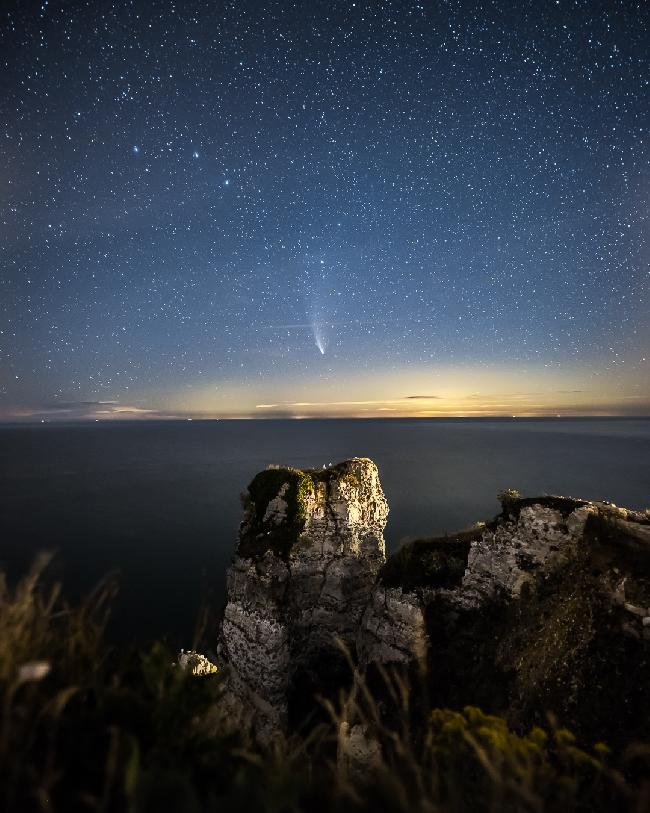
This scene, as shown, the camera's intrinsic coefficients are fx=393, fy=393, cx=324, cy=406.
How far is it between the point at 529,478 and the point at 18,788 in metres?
132

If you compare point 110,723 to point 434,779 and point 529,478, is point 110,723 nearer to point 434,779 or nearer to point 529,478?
point 434,779

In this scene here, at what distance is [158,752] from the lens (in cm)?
288

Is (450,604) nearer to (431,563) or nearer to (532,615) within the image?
(431,563)

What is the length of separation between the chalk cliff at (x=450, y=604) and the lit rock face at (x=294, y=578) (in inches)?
3.1

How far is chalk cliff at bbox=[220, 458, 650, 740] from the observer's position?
12.2m

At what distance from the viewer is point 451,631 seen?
15820 millimetres

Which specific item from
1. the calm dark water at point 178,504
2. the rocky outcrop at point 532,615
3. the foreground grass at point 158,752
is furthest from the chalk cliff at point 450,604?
the calm dark water at point 178,504

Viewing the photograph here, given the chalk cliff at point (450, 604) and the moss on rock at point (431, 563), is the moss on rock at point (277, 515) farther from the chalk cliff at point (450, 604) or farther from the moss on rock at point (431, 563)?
the moss on rock at point (431, 563)

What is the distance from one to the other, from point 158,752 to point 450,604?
16119mm

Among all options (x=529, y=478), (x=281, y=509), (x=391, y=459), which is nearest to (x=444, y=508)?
(x=529, y=478)

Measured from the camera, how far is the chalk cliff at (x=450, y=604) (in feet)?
40.2

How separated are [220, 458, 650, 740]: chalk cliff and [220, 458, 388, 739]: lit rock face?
8 centimetres

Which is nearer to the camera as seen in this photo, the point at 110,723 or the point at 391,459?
the point at 110,723

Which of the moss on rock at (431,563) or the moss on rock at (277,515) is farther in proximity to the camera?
the moss on rock at (277,515)
